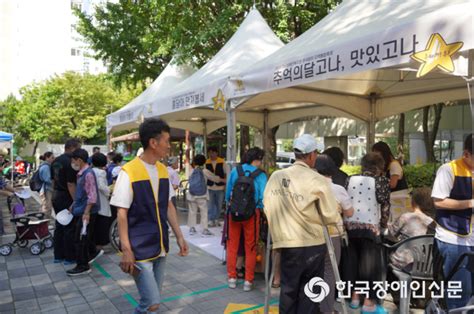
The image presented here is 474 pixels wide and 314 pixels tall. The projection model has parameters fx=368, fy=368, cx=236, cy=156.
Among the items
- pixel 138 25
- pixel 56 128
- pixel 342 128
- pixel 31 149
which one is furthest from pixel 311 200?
pixel 31 149

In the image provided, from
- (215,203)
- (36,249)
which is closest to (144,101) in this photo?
(215,203)

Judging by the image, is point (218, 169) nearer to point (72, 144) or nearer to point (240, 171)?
point (72, 144)

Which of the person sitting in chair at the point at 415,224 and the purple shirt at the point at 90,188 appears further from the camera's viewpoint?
the purple shirt at the point at 90,188

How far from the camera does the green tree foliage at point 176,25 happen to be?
10.4 metres

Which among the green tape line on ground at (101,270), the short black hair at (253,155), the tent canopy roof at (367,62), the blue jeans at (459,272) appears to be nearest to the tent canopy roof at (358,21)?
the tent canopy roof at (367,62)

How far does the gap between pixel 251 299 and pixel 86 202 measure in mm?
2571

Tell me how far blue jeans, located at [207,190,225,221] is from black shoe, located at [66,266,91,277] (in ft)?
10.6

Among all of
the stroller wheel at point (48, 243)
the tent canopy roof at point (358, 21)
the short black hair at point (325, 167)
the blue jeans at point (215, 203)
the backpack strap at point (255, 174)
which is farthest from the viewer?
the blue jeans at point (215, 203)

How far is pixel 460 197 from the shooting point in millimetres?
2680

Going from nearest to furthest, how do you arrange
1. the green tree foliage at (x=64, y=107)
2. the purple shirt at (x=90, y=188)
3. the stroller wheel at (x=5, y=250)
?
the purple shirt at (x=90, y=188) → the stroller wheel at (x=5, y=250) → the green tree foliage at (x=64, y=107)

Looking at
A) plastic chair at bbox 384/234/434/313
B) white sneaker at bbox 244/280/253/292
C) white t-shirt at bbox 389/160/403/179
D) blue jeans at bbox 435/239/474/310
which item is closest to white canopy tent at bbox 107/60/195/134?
white sneaker at bbox 244/280/253/292

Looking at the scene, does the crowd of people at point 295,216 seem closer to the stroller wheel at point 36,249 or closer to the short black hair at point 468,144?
the short black hair at point 468,144

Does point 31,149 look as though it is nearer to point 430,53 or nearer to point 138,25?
point 138,25

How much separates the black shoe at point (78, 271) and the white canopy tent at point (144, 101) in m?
3.42
